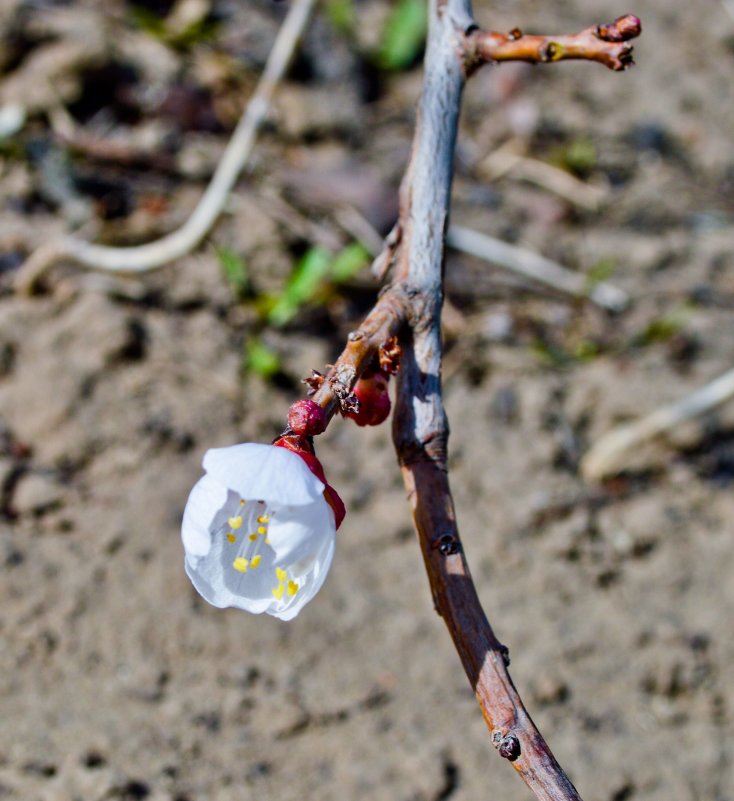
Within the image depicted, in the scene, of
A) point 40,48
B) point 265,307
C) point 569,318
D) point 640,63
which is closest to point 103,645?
point 265,307

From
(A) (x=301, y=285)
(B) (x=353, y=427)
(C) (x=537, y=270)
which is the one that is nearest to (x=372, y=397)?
(B) (x=353, y=427)

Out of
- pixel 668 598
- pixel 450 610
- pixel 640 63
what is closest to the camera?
pixel 450 610

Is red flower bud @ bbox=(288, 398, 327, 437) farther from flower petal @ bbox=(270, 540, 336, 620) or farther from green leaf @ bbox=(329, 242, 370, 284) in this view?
green leaf @ bbox=(329, 242, 370, 284)

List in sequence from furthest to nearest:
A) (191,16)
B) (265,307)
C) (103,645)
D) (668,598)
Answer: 1. (191,16)
2. (265,307)
3. (668,598)
4. (103,645)

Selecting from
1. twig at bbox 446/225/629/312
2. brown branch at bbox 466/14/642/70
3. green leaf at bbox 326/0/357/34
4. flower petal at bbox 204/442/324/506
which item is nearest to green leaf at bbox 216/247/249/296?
twig at bbox 446/225/629/312

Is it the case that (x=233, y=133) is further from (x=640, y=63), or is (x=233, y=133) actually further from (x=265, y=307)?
(x=640, y=63)

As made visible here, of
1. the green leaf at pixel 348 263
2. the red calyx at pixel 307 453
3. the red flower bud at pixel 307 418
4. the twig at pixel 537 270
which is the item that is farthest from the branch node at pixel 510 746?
the twig at pixel 537 270
